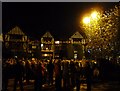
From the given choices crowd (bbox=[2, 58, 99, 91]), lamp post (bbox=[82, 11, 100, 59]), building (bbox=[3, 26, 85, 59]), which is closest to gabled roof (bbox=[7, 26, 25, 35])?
building (bbox=[3, 26, 85, 59])

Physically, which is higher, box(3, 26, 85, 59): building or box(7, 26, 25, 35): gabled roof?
box(7, 26, 25, 35): gabled roof

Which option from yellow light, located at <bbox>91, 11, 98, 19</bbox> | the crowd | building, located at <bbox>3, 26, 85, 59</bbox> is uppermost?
yellow light, located at <bbox>91, 11, 98, 19</bbox>

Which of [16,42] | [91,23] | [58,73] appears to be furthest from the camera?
[16,42]

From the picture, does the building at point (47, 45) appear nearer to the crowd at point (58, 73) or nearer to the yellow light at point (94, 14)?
the yellow light at point (94, 14)

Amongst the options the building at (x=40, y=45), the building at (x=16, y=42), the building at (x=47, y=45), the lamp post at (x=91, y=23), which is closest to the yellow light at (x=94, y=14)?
the lamp post at (x=91, y=23)

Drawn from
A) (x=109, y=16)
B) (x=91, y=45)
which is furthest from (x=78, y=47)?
(x=109, y=16)

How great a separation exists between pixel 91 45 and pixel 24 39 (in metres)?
30.7

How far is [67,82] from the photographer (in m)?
19.3

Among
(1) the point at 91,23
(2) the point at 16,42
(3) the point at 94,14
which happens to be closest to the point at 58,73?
(3) the point at 94,14

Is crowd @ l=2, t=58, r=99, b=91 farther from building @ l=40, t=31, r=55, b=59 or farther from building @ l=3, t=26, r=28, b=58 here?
building @ l=40, t=31, r=55, b=59

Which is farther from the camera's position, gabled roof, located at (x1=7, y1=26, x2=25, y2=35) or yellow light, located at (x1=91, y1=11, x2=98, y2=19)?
gabled roof, located at (x1=7, y1=26, x2=25, y2=35)

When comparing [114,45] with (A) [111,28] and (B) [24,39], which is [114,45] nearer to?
Answer: (A) [111,28]

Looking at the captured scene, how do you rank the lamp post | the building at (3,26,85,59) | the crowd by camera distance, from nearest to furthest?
the crowd, the lamp post, the building at (3,26,85,59)

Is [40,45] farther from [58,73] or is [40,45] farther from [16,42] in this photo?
[58,73]
